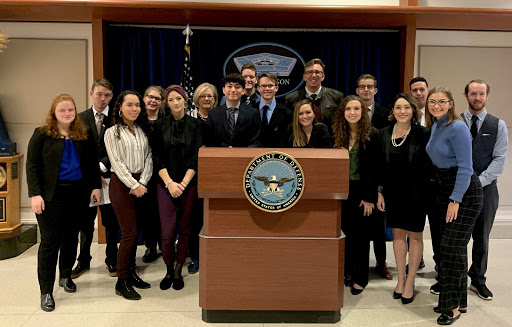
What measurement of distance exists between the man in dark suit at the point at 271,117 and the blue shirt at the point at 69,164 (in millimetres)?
1374

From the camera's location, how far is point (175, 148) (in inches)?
134

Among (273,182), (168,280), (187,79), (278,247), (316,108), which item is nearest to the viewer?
(273,182)

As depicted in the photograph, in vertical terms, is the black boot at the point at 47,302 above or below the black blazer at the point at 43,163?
below

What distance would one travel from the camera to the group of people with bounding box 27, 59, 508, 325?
2.99m

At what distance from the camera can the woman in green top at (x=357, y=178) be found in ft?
11.0

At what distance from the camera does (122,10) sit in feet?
14.1

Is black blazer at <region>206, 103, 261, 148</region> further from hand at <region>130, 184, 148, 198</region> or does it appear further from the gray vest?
the gray vest

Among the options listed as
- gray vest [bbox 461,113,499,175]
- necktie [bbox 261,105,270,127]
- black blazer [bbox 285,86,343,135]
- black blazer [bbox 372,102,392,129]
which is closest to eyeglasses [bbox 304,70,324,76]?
black blazer [bbox 285,86,343,135]

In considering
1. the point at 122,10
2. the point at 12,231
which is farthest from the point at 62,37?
the point at 12,231

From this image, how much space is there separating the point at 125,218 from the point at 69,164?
53cm

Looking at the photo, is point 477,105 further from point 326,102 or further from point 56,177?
point 56,177

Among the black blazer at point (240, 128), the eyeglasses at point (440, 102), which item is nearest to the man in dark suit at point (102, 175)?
the black blazer at point (240, 128)

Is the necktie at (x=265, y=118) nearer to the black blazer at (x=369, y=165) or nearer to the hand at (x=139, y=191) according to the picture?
the black blazer at (x=369, y=165)

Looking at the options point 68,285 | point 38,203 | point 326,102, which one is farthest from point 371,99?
point 68,285
